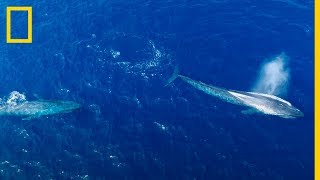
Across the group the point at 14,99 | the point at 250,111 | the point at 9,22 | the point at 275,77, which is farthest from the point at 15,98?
the point at 275,77

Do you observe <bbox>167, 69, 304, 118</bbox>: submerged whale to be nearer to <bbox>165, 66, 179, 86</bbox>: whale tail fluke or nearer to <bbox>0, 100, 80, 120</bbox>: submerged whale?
<bbox>165, 66, 179, 86</bbox>: whale tail fluke

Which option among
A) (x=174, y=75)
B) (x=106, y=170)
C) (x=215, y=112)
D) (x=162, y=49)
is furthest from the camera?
(x=162, y=49)

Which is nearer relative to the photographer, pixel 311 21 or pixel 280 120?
pixel 280 120

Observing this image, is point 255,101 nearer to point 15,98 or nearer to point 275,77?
point 275,77

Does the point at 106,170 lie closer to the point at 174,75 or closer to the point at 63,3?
the point at 174,75

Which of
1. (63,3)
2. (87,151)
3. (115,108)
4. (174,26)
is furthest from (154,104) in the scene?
(63,3)

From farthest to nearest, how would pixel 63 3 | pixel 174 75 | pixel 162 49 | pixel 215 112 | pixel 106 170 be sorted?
pixel 63 3
pixel 162 49
pixel 174 75
pixel 215 112
pixel 106 170
